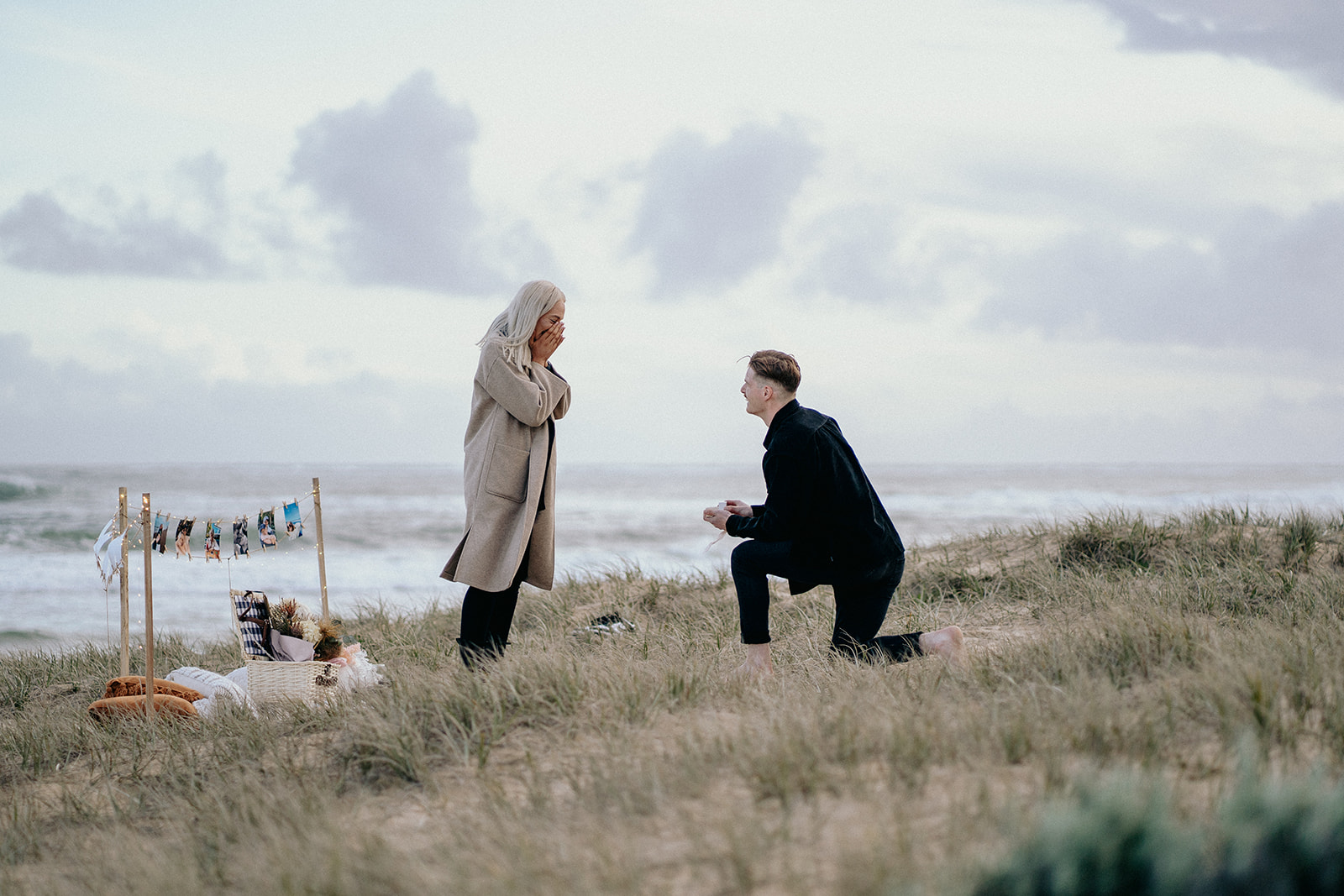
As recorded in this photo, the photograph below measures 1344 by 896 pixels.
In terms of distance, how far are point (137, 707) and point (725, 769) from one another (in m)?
3.75

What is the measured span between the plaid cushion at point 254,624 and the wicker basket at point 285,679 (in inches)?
6.4

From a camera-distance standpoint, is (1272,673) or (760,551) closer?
(1272,673)

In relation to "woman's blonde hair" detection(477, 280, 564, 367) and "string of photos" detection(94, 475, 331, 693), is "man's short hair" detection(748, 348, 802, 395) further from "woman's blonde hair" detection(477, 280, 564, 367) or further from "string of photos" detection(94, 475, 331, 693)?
"string of photos" detection(94, 475, 331, 693)

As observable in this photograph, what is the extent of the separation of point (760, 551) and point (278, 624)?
114 inches

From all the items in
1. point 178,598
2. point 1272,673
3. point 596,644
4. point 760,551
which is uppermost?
point 760,551

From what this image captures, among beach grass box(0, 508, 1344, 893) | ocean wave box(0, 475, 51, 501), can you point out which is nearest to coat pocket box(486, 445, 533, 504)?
beach grass box(0, 508, 1344, 893)

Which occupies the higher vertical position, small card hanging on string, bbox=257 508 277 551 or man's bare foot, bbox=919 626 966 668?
small card hanging on string, bbox=257 508 277 551

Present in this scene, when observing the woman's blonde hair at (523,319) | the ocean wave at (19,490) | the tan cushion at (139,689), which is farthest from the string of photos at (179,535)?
the ocean wave at (19,490)

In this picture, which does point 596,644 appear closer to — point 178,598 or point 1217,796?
point 1217,796

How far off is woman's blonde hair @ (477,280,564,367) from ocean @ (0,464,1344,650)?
1512mm

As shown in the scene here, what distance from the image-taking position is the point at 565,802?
9.71ft

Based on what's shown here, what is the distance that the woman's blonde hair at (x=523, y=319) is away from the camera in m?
4.70

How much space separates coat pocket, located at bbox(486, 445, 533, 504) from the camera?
4766 millimetres

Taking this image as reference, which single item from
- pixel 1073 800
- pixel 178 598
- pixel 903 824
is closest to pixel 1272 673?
pixel 1073 800
